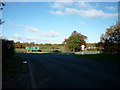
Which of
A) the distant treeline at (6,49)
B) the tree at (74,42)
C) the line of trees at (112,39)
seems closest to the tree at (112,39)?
the line of trees at (112,39)

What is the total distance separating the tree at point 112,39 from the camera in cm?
2782

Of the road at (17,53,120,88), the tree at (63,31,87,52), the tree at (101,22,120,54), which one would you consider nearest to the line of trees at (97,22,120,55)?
the tree at (101,22,120,54)

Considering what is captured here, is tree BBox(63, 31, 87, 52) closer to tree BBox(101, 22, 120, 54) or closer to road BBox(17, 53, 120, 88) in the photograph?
tree BBox(101, 22, 120, 54)

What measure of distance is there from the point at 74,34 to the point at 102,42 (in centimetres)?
4454

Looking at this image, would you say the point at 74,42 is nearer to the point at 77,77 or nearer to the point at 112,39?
the point at 112,39

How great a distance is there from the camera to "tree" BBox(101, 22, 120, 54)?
27.8m

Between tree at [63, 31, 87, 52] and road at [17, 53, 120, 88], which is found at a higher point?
tree at [63, 31, 87, 52]

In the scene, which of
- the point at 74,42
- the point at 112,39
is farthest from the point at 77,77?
the point at 74,42

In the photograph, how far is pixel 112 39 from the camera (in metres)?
29.8

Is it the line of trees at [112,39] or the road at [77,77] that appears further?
the line of trees at [112,39]

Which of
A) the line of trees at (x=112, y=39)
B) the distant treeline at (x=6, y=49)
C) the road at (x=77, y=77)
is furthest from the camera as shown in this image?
the line of trees at (x=112, y=39)

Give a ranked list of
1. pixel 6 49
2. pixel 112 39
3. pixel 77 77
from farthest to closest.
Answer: pixel 112 39 → pixel 6 49 → pixel 77 77

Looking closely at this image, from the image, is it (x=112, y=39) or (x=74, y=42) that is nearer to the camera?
(x=112, y=39)

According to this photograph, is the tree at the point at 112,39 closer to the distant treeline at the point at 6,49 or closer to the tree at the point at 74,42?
the distant treeline at the point at 6,49
